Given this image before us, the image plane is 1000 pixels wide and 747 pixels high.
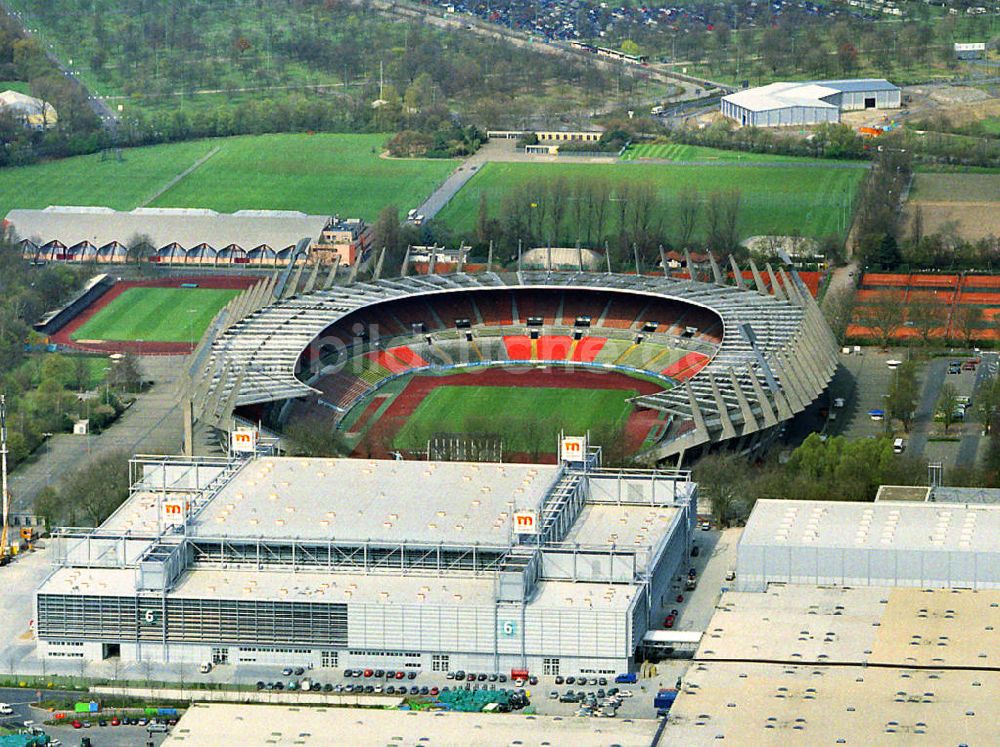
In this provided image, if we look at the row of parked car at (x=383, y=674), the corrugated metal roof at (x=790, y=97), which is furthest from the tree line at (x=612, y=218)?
the row of parked car at (x=383, y=674)

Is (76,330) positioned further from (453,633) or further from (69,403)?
(453,633)

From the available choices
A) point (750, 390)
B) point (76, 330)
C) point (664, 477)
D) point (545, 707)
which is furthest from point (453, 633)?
point (76, 330)

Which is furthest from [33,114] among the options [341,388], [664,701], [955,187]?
[664,701]

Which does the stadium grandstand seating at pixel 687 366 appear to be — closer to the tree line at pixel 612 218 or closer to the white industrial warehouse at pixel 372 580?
the tree line at pixel 612 218

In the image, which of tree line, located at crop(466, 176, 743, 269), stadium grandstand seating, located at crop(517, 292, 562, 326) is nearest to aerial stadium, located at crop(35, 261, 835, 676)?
stadium grandstand seating, located at crop(517, 292, 562, 326)

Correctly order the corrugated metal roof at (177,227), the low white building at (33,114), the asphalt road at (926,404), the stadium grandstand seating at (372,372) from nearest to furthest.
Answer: the asphalt road at (926,404)
the stadium grandstand seating at (372,372)
the corrugated metal roof at (177,227)
the low white building at (33,114)
